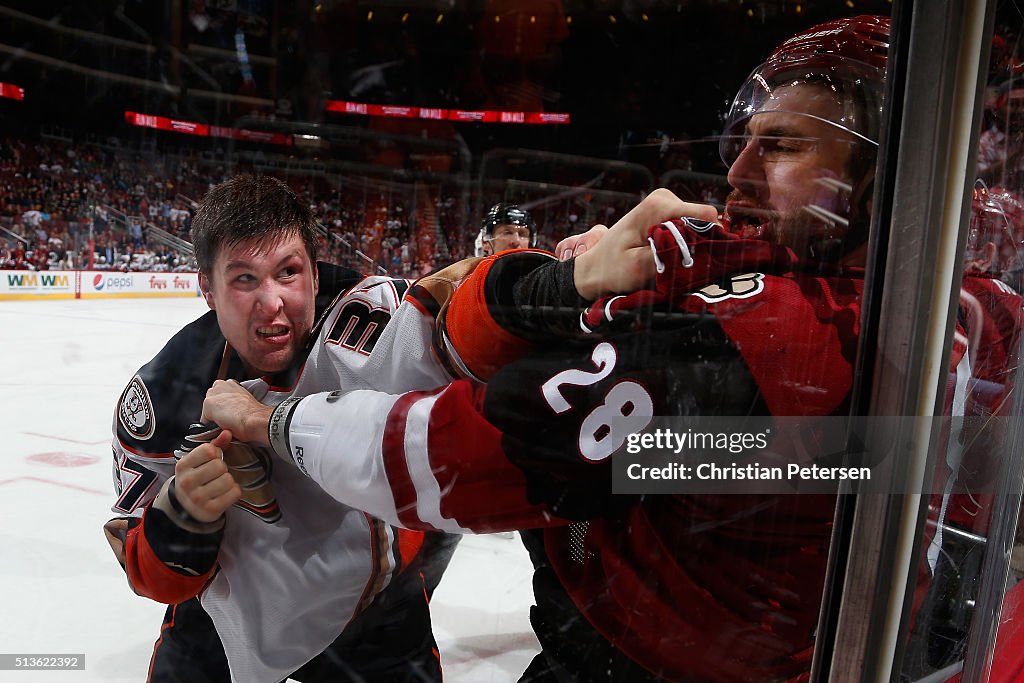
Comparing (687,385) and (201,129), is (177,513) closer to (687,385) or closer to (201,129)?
(201,129)

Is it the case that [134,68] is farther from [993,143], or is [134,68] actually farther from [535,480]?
[993,143]

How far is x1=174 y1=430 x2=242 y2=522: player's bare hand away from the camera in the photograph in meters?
0.62

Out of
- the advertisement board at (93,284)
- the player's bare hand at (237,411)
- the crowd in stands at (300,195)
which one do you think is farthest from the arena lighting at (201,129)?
the player's bare hand at (237,411)

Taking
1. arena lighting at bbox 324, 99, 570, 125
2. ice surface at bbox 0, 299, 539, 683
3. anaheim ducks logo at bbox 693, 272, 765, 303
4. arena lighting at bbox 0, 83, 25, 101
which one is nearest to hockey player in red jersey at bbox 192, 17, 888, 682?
anaheim ducks logo at bbox 693, 272, 765, 303

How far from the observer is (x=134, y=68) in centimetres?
54

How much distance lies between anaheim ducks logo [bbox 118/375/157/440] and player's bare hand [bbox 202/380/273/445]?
3.1 inches

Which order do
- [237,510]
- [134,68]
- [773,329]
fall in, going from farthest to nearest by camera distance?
1. [237,510]
2. [134,68]
3. [773,329]

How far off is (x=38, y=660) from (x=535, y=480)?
2.03 ft

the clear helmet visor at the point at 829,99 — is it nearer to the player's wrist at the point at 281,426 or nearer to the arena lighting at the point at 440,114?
the arena lighting at the point at 440,114

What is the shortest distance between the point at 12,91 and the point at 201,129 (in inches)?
7.6

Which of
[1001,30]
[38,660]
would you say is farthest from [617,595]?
[38,660]

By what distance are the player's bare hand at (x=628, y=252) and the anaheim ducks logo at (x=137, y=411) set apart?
460 millimetres

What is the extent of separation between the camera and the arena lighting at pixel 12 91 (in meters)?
0.57

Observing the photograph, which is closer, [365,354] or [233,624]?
[365,354]
